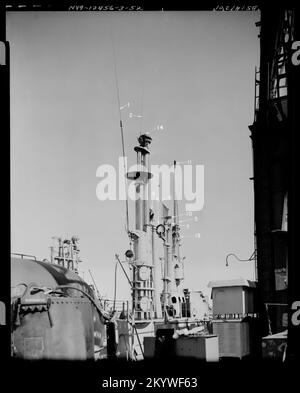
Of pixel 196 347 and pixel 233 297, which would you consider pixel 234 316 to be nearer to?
pixel 233 297

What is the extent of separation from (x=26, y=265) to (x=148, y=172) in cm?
174

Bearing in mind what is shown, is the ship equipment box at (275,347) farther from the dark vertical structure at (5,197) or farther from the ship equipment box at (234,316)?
the dark vertical structure at (5,197)

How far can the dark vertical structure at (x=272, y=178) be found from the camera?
500cm

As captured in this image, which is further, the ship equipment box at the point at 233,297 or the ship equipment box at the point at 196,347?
the ship equipment box at the point at 233,297

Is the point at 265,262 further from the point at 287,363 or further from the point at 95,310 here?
the point at 95,310

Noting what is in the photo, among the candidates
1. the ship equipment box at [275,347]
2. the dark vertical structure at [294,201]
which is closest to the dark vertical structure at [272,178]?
the ship equipment box at [275,347]

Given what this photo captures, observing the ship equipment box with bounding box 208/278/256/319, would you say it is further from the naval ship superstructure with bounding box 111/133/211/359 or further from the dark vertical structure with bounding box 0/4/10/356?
the dark vertical structure with bounding box 0/4/10/356

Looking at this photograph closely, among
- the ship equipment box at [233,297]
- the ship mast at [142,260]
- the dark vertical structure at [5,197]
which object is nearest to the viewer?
the dark vertical structure at [5,197]

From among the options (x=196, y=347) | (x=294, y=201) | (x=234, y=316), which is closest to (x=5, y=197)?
(x=196, y=347)

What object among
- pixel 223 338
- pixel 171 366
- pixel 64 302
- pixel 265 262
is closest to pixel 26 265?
pixel 64 302

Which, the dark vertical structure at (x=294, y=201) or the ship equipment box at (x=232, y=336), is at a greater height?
the dark vertical structure at (x=294, y=201)

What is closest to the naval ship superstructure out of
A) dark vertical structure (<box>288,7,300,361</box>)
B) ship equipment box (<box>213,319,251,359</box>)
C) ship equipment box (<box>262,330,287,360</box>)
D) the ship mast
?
the ship mast

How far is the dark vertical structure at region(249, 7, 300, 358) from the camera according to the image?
16.4 feet

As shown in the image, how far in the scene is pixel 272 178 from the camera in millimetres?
5207
